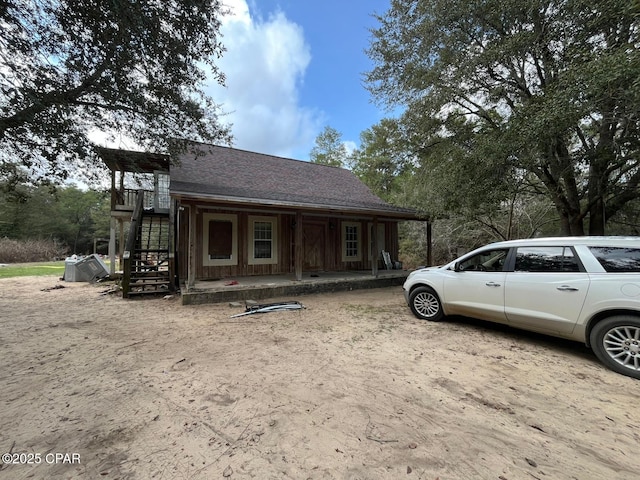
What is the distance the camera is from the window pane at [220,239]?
9.45 m

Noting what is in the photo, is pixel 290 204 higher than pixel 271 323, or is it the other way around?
pixel 290 204

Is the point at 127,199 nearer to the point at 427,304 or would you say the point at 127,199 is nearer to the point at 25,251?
the point at 427,304

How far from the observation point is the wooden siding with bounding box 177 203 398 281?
935 centimetres

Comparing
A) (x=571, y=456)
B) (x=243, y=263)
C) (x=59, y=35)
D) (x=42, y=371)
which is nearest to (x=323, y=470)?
(x=571, y=456)

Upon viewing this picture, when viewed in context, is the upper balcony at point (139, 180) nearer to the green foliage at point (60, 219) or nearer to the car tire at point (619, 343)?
the car tire at point (619, 343)

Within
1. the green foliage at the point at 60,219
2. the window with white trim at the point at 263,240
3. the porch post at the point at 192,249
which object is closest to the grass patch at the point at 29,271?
the green foliage at the point at 60,219

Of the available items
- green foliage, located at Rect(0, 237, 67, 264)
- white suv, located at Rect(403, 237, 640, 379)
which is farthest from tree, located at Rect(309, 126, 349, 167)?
green foliage, located at Rect(0, 237, 67, 264)

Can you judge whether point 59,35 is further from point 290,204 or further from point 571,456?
point 571,456

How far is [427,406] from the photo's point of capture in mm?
2711

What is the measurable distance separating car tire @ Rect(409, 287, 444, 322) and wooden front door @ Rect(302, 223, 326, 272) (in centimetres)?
570

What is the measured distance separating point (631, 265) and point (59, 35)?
28.4 feet

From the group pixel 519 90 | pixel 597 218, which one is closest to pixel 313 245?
pixel 519 90

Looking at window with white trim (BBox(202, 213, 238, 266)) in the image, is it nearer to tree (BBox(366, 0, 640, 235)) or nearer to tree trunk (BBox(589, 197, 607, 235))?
tree (BBox(366, 0, 640, 235))

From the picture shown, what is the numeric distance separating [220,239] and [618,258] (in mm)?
9234
